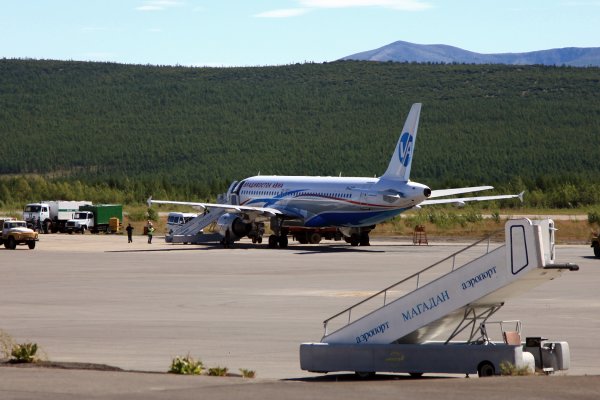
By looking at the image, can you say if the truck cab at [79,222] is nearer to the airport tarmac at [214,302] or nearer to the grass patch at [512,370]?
the airport tarmac at [214,302]

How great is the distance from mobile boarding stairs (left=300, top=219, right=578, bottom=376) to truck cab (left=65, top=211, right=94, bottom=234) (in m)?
75.5

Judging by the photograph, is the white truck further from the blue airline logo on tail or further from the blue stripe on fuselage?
the blue airline logo on tail

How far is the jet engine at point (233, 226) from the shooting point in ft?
251

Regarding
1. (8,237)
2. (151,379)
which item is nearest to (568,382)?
(151,379)

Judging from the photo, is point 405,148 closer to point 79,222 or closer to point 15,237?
point 15,237

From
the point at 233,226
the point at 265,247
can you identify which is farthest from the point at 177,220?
the point at 265,247

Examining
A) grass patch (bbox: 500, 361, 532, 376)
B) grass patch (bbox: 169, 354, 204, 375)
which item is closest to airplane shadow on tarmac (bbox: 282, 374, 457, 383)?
grass patch (bbox: 500, 361, 532, 376)

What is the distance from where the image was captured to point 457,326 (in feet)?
73.4

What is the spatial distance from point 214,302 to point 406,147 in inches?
1213

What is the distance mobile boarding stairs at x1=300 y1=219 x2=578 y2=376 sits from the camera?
818 inches

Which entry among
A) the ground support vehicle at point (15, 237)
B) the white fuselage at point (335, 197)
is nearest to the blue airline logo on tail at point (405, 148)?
the white fuselage at point (335, 197)

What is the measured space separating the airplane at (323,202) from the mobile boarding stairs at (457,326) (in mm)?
45866

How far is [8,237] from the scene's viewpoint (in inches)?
2822

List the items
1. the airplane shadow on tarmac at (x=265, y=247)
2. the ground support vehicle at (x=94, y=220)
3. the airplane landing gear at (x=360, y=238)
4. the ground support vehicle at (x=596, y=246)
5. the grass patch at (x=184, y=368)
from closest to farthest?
the grass patch at (x=184, y=368) < the ground support vehicle at (x=596, y=246) < the airplane shadow on tarmac at (x=265, y=247) < the airplane landing gear at (x=360, y=238) < the ground support vehicle at (x=94, y=220)
